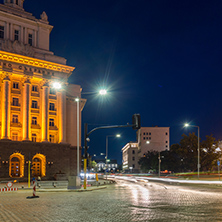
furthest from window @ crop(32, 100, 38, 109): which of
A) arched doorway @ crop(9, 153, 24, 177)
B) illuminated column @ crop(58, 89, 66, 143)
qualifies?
arched doorway @ crop(9, 153, 24, 177)

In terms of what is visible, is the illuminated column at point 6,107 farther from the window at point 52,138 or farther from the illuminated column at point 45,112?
the window at point 52,138

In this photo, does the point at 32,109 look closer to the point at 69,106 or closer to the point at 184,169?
the point at 69,106

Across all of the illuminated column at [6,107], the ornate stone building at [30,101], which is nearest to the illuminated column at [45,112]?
the ornate stone building at [30,101]

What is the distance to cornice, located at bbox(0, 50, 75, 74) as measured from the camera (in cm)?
4822

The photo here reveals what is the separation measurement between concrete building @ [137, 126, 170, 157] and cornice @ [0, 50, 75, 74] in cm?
9972

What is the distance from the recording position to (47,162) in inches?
1956

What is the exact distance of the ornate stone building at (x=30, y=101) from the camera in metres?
47.4

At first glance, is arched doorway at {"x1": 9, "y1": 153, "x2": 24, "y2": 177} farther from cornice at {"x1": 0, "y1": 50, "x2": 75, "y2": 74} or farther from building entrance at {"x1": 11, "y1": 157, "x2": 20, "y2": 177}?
cornice at {"x1": 0, "y1": 50, "x2": 75, "y2": 74}

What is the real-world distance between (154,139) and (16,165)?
107560 mm

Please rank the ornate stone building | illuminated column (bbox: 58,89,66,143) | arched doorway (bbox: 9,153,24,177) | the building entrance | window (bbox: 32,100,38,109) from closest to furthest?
arched doorway (bbox: 9,153,24,177) < the ornate stone building < the building entrance < window (bbox: 32,100,38,109) < illuminated column (bbox: 58,89,66,143)

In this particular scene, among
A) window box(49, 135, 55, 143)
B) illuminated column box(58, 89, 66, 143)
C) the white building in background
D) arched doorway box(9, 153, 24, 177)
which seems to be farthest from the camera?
the white building in background

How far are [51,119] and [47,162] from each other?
8442 mm

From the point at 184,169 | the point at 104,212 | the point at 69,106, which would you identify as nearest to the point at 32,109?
the point at 69,106

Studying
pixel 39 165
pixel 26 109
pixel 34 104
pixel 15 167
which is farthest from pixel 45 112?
pixel 15 167
